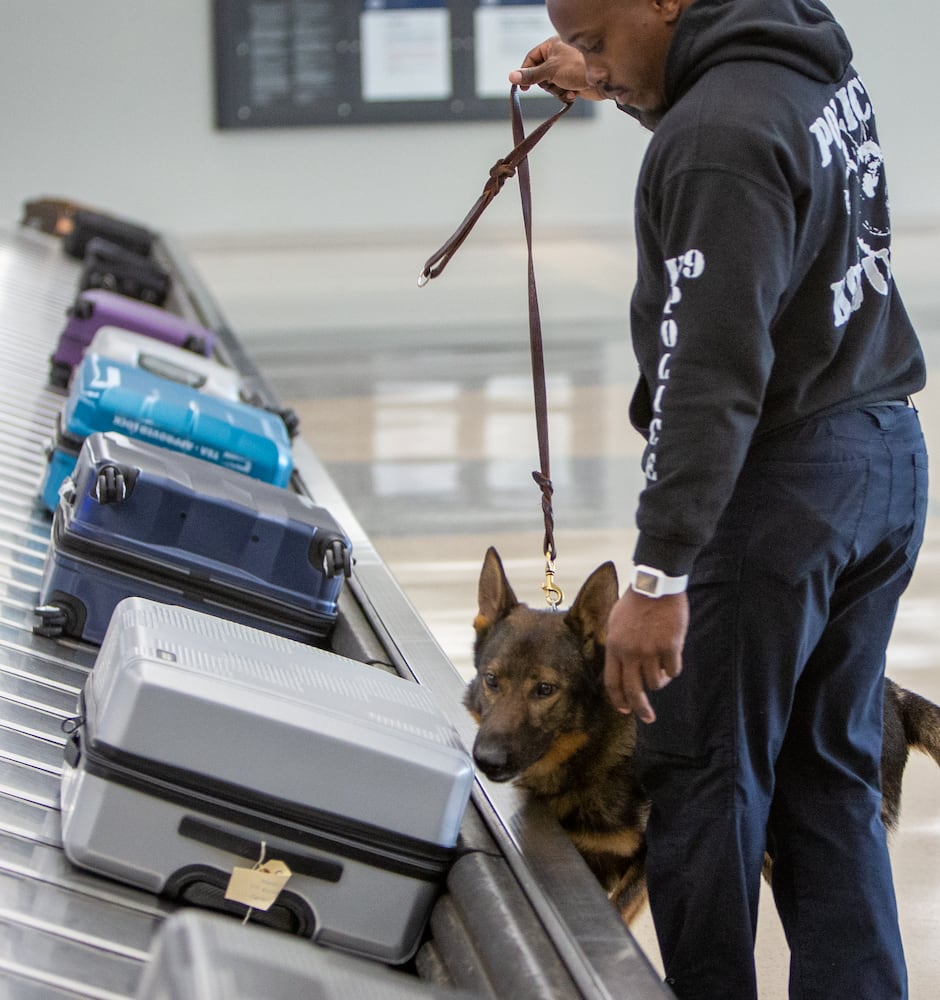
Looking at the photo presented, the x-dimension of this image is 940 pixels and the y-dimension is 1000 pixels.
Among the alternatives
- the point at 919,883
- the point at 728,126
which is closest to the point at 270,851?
the point at 728,126

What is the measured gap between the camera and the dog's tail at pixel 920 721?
2395 mm

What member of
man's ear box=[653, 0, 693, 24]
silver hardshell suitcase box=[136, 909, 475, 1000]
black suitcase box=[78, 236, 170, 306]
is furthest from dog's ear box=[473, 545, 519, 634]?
black suitcase box=[78, 236, 170, 306]

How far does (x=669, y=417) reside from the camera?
155 cm

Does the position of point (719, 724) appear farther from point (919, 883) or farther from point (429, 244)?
point (429, 244)

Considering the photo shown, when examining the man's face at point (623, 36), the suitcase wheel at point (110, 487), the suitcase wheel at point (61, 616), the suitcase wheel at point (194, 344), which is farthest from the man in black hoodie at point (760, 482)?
the suitcase wheel at point (194, 344)

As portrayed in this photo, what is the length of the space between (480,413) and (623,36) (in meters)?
6.29

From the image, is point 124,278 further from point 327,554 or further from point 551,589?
point 551,589

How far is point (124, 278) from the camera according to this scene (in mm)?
6598

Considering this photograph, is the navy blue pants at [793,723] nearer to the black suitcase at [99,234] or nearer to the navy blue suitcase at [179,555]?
the navy blue suitcase at [179,555]

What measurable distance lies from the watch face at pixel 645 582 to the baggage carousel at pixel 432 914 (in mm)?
397

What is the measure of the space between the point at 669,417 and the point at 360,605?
1395 millimetres

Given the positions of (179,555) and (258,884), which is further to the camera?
(179,555)

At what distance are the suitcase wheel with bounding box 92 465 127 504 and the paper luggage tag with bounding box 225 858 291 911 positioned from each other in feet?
3.32

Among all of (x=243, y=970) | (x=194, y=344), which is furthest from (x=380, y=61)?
(x=243, y=970)
